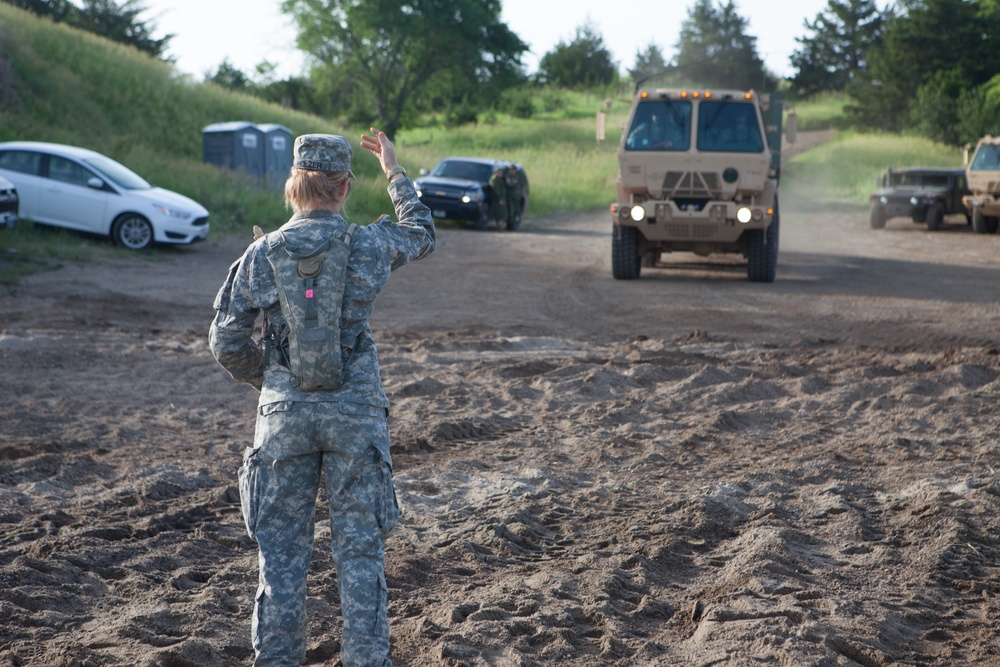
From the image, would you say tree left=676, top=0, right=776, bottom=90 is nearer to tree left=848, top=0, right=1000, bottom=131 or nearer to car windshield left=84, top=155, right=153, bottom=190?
tree left=848, top=0, right=1000, bottom=131

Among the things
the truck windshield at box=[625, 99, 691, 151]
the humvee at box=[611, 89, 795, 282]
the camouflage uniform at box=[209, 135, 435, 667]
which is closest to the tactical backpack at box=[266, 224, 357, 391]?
the camouflage uniform at box=[209, 135, 435, 667]

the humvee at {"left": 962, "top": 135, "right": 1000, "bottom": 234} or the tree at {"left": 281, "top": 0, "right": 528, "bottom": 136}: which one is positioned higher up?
the tree at {"left": 281, "top": 0, "right": 528, "bottom": 136}

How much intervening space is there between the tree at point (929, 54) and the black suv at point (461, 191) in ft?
112

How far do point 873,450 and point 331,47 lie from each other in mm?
55275

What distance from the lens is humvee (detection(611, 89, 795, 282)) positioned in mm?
14242

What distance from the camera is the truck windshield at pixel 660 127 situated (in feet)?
47.5

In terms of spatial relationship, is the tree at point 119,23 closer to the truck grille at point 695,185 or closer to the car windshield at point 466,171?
the car windshield at point 466,171

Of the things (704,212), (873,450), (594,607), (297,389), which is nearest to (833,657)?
(594,607)

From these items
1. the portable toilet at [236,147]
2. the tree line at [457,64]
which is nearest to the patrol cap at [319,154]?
the portable toilet at [236,147]

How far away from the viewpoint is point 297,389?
129 inches

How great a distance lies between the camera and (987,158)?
25.1 metres

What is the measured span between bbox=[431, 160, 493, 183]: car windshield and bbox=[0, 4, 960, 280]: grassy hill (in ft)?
4.72

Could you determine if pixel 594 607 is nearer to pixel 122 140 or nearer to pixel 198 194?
pixel 198 194

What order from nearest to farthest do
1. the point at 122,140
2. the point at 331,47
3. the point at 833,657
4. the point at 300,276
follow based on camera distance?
the point at 300,276 < the point at 833,657 < the point at 122,140 < the point at 331,47
